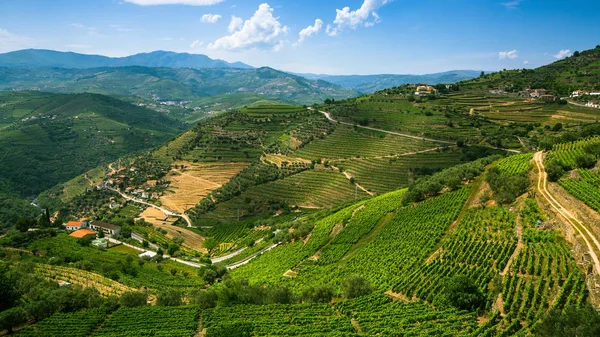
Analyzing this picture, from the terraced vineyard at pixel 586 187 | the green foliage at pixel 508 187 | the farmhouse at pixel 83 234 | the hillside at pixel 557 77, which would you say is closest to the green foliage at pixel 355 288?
the terraced vineyard at pixel 586 187

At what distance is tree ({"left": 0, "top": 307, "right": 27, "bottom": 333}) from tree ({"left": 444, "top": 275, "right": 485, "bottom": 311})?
4037cm

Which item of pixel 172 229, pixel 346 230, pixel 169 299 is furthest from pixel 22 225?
pixel 346 230

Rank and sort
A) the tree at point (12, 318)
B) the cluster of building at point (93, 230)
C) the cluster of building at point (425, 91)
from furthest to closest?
1. the cluster of building at point (425, 91)
2. the cluster of building at point (93, 230)
3. the tree at point (12, 318)

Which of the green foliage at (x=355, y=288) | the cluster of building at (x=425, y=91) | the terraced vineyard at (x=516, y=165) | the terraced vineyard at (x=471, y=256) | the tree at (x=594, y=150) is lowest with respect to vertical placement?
the green foliage at (x=355, y=288)

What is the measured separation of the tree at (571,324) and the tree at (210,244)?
6664 cm

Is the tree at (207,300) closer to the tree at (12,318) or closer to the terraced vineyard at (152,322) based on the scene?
the terraced vineyard at (152,322)

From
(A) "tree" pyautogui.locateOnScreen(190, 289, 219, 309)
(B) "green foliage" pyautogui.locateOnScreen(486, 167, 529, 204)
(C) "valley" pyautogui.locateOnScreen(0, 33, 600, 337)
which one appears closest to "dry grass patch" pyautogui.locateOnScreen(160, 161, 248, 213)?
(C) "valley" pyautogui.locateOnScreen(0, 33, 600, 337)

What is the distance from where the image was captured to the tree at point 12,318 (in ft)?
104

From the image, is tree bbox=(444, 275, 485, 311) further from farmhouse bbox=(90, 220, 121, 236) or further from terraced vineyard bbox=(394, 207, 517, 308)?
farmhouse bbox=(90, 220, 121, 236)

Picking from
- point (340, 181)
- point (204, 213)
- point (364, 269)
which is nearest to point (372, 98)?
point (340, 181)

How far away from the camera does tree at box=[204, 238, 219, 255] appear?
77.8 m

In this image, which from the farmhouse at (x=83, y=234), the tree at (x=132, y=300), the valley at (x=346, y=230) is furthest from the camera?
the farmhouse at (x=83, y=234)

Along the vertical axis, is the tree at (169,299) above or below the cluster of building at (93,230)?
above

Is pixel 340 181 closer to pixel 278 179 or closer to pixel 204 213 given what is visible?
pixel 278 179
